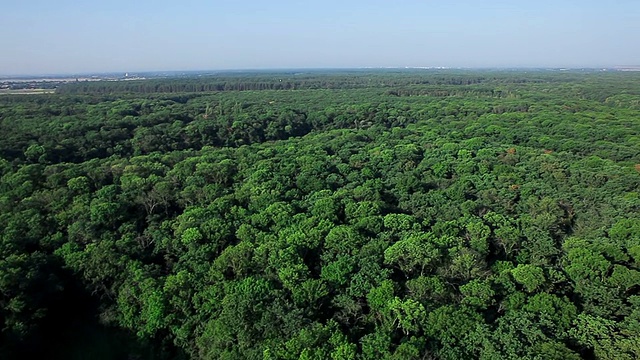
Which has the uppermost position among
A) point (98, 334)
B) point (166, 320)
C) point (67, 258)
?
point (67, 258)

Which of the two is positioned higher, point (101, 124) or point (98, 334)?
point (101, 124)

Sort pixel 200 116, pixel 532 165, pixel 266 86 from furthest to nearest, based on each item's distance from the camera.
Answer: pixel 266 86
pixel 200 116
pixel 532 165

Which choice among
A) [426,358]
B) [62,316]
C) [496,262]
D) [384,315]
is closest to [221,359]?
[384,315]

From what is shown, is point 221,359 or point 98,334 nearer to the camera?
point 221,359

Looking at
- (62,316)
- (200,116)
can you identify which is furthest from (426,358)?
(200,116)

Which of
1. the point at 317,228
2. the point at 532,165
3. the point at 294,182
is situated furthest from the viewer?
the point at 532,165

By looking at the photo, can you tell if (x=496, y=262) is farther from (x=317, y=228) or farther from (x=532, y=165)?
(x=532, y=165)

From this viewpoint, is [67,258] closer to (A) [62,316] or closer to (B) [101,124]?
(A) [62,316]
